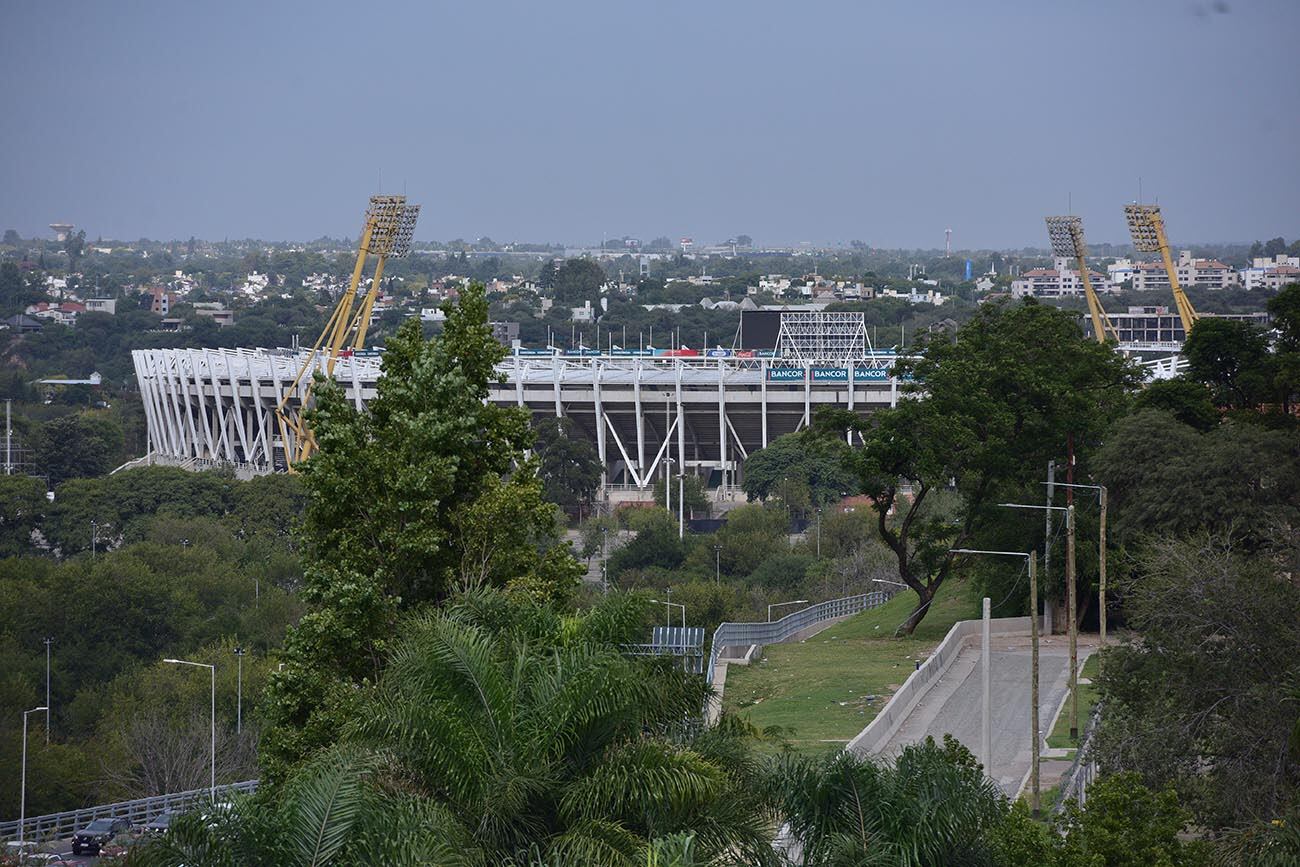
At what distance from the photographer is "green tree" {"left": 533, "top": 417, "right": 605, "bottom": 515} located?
11362 centimetres

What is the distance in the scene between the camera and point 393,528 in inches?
1035

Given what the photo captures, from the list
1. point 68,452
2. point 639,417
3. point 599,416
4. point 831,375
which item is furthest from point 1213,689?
point 68,452

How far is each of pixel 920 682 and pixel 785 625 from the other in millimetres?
16547

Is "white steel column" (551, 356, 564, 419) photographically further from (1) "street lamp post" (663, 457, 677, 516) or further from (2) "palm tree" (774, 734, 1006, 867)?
(2) "palm tree" (774, 734, 1006, 867)

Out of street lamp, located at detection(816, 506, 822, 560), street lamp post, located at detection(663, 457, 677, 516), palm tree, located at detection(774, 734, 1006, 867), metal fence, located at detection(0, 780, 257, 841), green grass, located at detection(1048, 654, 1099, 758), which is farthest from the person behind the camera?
street lamp post, located at detection(663, 457, 677, 516)

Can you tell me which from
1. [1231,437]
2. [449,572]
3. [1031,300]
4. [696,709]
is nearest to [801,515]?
[1031,300]

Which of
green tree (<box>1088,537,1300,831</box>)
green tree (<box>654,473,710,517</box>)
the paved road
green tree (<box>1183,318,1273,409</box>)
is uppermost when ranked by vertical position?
green tree (<box>1183,318,1273,409</box>)

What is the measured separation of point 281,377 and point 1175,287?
6529 cm

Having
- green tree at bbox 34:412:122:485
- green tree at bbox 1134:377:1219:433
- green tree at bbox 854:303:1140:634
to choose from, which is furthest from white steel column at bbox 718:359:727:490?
green tree at bbox 1134:377:1219:433

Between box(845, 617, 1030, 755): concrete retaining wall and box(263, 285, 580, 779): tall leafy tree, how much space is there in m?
6.60

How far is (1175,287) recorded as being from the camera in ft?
461

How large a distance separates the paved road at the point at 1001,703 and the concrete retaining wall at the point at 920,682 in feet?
0.58

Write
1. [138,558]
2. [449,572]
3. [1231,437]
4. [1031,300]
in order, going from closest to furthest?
1. [449,572]
2. [1231,437]
3. [1031,300]
4. [138,558]

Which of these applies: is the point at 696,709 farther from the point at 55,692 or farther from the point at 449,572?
the point at 55,692
